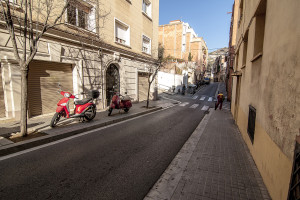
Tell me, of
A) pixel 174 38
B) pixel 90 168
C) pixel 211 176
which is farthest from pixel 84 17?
pixel 174 38

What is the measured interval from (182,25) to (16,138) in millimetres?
38948

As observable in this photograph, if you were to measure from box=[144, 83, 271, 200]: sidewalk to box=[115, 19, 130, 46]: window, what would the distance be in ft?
32.0

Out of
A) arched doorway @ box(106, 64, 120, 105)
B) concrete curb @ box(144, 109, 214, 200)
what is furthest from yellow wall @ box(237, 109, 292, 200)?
arched doorway @ box(106, 64, 120, 105)

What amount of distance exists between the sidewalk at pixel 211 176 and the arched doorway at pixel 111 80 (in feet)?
25.5

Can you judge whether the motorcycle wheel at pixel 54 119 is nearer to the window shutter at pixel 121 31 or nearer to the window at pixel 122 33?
the window at pixel 122 33

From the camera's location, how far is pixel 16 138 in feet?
14.5

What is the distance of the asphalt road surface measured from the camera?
2555 mm

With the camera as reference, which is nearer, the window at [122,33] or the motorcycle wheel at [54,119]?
the motorcycle wheel at [54,119]

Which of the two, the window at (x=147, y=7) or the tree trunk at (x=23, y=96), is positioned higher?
the window at (x=147, y=7)

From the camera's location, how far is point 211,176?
307 centimetres

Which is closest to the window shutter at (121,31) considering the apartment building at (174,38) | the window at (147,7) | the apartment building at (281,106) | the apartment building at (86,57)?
the apartment building at (86,57)

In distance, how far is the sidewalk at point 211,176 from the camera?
2.57 metres

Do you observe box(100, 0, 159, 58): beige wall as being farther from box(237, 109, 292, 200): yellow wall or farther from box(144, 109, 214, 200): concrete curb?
box(237, 109, 292, 200): yellow wall

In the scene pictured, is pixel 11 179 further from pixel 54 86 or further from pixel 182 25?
pixel 182 25
